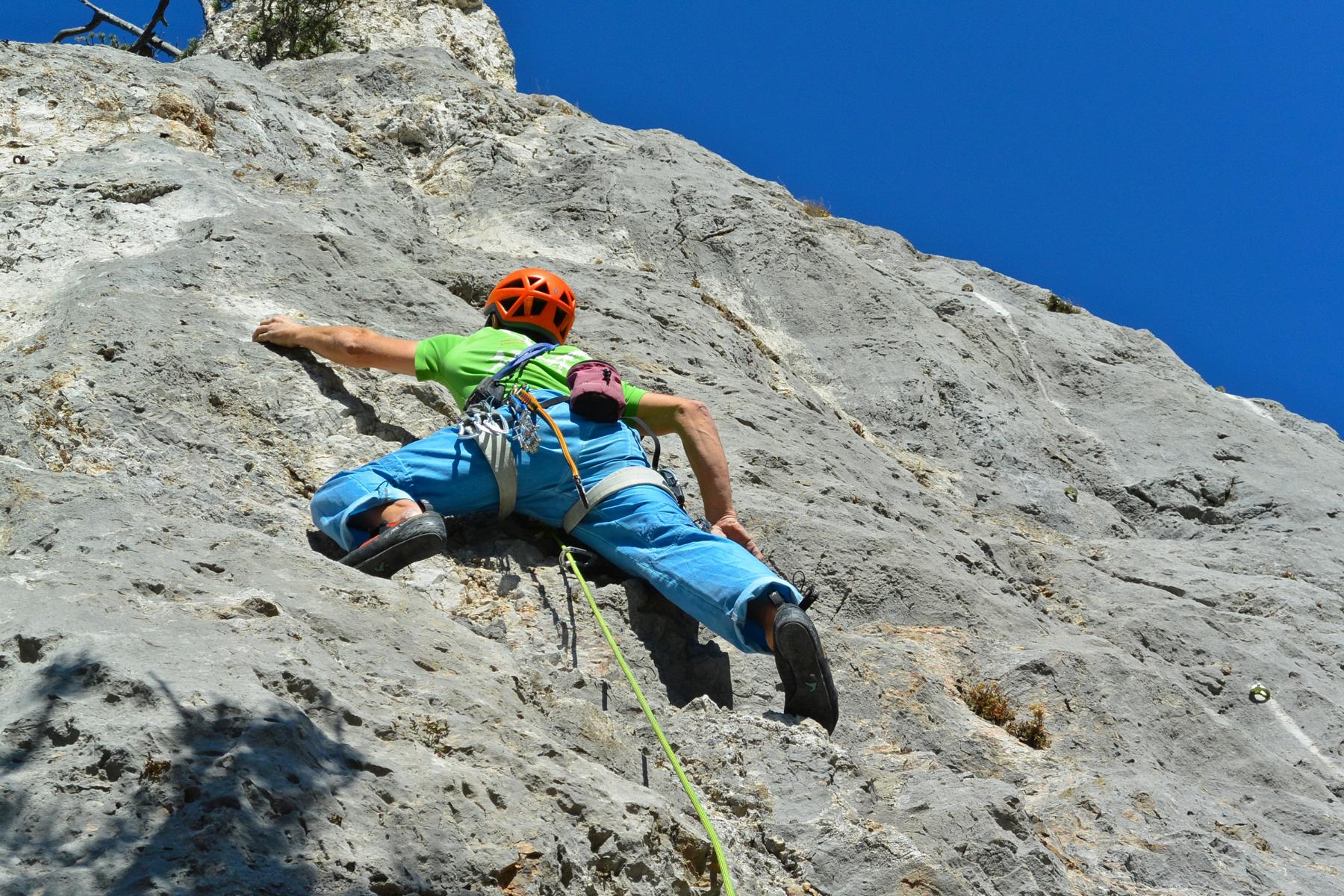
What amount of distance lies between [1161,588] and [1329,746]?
72.4 inches

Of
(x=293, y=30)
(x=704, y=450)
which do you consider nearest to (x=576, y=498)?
(x=704, y=450)

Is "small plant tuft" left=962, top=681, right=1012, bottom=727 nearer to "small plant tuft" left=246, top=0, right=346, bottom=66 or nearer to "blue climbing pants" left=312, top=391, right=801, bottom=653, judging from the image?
"blue climbing pants" left=312, top=391, right=801, bottom=653

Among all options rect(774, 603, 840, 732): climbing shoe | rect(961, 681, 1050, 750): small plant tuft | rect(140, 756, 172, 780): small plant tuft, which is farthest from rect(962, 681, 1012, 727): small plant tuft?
rect(140, 756, 172, 780): small plant tuft

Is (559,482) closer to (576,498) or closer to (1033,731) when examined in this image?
(576,498)

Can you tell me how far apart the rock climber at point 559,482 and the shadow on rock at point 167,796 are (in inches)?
69.6

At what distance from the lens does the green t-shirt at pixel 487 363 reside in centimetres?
634

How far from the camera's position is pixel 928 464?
405 inches

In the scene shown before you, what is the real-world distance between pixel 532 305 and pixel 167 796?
12.8 ft

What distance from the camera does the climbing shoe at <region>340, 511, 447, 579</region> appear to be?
5.30m

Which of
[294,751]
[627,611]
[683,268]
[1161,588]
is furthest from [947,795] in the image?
[683,268]

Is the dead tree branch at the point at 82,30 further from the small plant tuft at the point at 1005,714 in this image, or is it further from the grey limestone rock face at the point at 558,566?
the small plant tuft at the point at 1005,714

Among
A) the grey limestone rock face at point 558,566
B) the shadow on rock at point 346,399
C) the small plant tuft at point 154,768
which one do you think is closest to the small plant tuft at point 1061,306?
the grey limestone rock face at point 558,566

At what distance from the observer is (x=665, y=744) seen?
4.64 meters

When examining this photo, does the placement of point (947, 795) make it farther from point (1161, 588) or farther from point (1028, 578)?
point (1161, 588)
